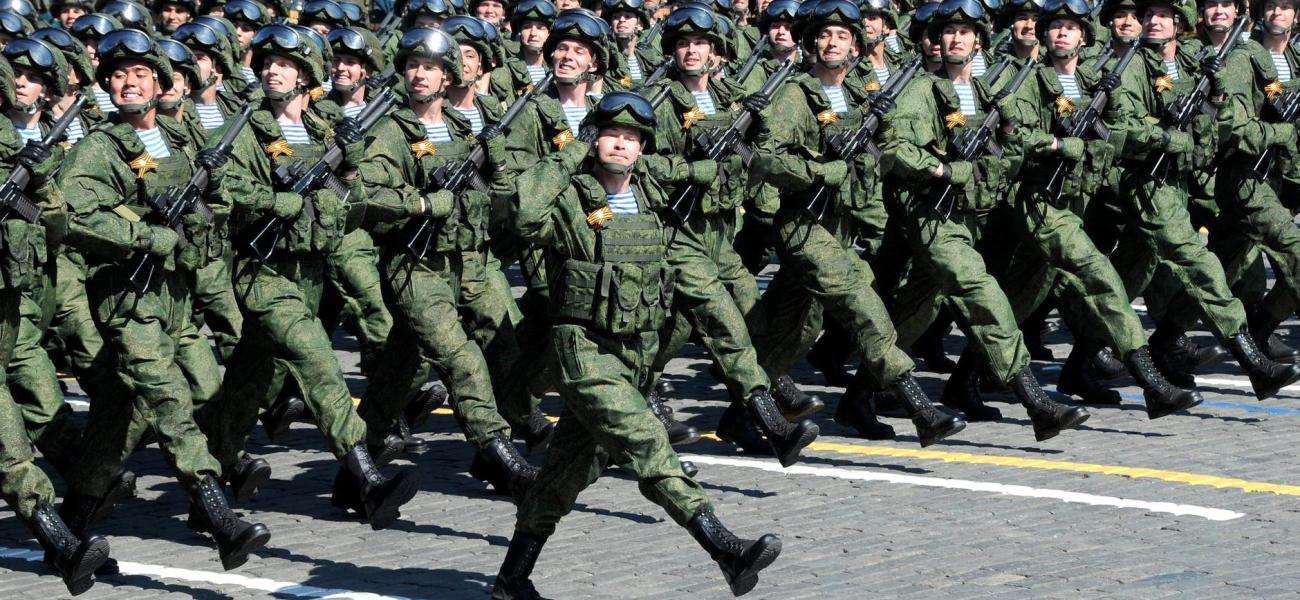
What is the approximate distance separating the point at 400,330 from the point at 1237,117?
15.9ft

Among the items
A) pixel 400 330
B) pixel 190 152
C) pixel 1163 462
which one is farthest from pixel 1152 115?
pixel 190 152

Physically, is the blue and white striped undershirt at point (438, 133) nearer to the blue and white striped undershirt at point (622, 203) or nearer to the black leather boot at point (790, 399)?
the black leather boot at point (790, 399)

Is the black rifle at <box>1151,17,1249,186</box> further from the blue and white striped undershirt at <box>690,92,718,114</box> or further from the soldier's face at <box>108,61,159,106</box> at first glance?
the soldier's face at <box>108,61,159,106</box>

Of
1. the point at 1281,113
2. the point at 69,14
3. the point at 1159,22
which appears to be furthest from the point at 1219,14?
the point at 69,14

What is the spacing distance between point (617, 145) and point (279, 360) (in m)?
2.18

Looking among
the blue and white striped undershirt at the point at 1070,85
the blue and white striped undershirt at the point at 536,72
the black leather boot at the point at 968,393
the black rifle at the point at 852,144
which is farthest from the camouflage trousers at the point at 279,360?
the blue and white striped undershirt at the point at 1070,85

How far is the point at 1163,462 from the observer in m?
11.2

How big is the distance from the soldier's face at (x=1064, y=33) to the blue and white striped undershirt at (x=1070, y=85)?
0.15 metres

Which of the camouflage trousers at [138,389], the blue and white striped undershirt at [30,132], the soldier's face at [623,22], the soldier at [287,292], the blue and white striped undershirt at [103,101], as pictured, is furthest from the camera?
the soldier's face at [623,22]

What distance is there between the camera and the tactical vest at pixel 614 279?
872 cm

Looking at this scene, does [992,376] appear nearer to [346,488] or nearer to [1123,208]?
[1123,208]

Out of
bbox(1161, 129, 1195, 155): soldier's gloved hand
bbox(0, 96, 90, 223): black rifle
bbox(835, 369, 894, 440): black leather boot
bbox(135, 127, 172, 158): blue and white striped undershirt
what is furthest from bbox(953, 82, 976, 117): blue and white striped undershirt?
bbox(0, 96, 90, 223): black rifle

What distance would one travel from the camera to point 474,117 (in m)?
11.5

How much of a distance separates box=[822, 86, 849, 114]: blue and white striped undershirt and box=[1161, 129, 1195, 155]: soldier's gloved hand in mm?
1870
